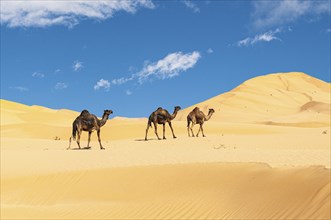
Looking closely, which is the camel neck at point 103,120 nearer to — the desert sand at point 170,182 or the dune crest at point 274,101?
the desert sand at point 170,182

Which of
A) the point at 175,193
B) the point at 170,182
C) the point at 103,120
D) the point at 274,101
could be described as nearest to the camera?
the point at 175,193

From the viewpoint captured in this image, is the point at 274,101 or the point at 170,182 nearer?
the point at 170,182

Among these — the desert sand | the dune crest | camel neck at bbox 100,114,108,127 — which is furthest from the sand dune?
the dune crest

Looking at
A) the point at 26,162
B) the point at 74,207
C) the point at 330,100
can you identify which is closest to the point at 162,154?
the point at 26,162

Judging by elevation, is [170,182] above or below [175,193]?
above

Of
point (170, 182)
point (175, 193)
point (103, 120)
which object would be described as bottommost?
point (175, 193)

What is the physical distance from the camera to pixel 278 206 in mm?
8984

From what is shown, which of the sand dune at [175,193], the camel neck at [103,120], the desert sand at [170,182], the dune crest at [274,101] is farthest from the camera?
the dune crest at [274,101]

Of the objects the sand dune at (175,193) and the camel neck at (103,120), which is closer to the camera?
the sand dune at (175,193)

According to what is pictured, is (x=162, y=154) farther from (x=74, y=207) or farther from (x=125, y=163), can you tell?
(x=74, y=207)

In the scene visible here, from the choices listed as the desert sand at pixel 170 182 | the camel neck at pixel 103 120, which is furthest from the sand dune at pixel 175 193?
the camel neck at pixel 103 120

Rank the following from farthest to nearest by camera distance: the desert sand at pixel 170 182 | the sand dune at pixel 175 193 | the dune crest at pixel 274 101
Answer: the dune crest at pixel 274 101 → the desert sand at pixel 170 182 → the sand dune at pixel 175 193

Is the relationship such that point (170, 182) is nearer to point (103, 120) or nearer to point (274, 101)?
point (103, 120)

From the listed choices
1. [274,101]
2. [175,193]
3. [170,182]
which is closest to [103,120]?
[170,182]
